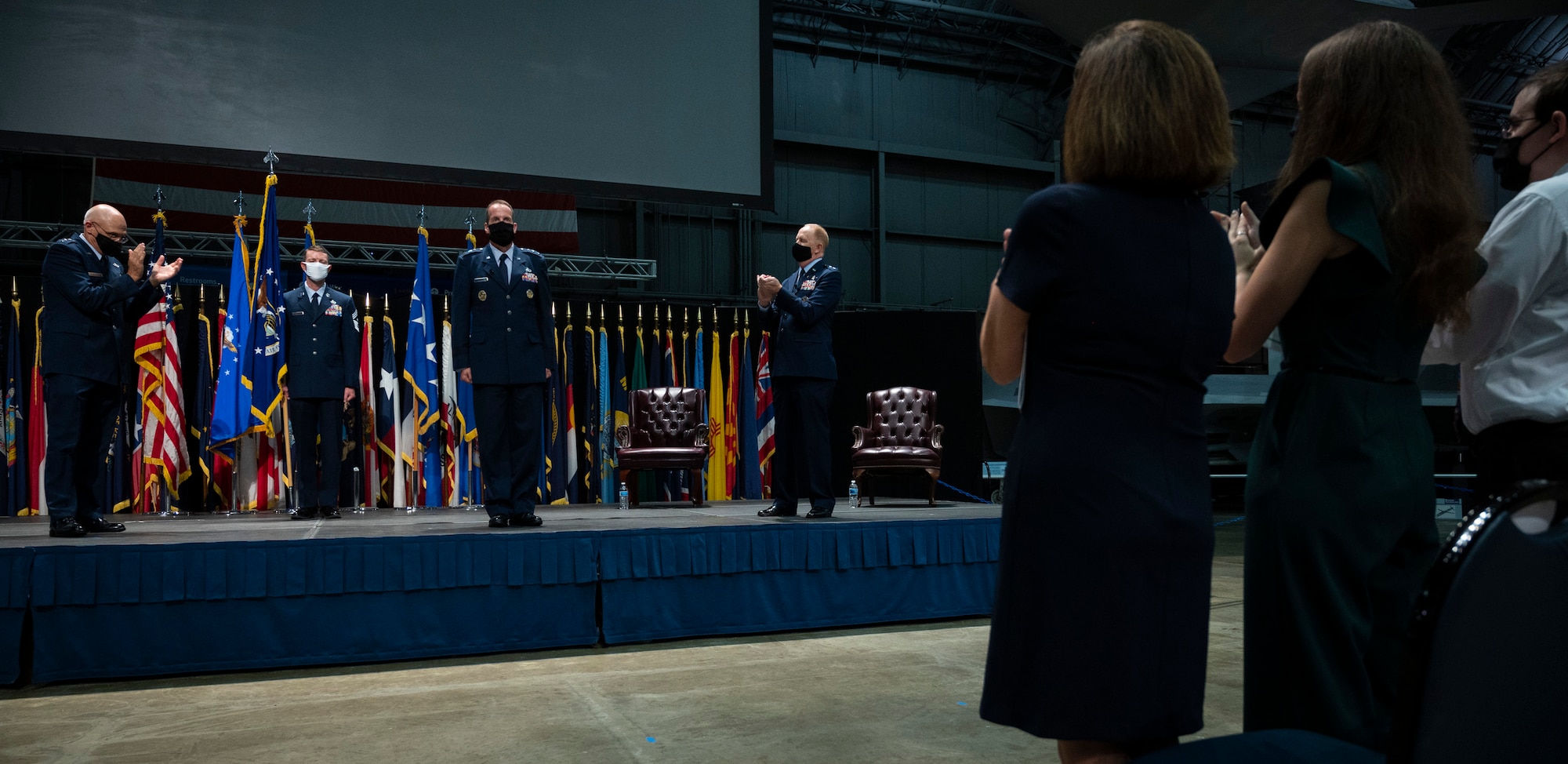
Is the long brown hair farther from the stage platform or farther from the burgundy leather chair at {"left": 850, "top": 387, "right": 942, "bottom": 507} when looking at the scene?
the burgundy leather chair at {"left": 850, "top": 387, "right": 942, "bottom": 507}

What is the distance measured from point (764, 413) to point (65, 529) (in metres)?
5.46

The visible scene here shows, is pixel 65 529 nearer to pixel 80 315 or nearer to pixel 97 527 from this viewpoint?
pixel 97 527

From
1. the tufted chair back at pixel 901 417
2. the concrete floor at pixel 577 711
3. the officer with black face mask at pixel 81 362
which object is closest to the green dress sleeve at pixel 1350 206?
the concrete floor at pixel 577 711

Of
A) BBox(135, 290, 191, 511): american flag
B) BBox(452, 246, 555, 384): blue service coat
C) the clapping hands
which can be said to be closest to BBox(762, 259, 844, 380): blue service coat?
BBox(452, 246, 555, 384): blue service coat

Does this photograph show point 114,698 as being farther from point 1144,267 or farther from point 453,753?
point 1144,267

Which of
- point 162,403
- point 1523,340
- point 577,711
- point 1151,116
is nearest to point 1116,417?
point 1151,116

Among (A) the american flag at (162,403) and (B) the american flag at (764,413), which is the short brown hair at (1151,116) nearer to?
(A) the american flag at (162,403)

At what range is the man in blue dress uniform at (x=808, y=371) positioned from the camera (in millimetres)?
5031

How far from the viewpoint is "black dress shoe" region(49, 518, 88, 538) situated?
434 centimetres

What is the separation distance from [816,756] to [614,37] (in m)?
5.88

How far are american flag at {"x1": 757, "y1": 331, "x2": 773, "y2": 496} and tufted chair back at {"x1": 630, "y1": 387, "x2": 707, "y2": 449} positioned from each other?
132 cm

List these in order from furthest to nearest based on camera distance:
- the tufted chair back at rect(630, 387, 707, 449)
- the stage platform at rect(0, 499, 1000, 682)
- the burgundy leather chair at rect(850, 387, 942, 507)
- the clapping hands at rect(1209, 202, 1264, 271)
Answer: the tufted chair back at rect(630, 387, 707, 449)
the burgundy leather chair at rect(850, 387, 942, 507)
the stage platform at rect(0, 499, 1000, 682)
the clapping hands at rect(1209, 202, 1264, 271)

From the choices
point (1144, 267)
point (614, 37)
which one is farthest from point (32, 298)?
point (1144, 267)

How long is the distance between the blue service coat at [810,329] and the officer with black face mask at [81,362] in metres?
3.04
